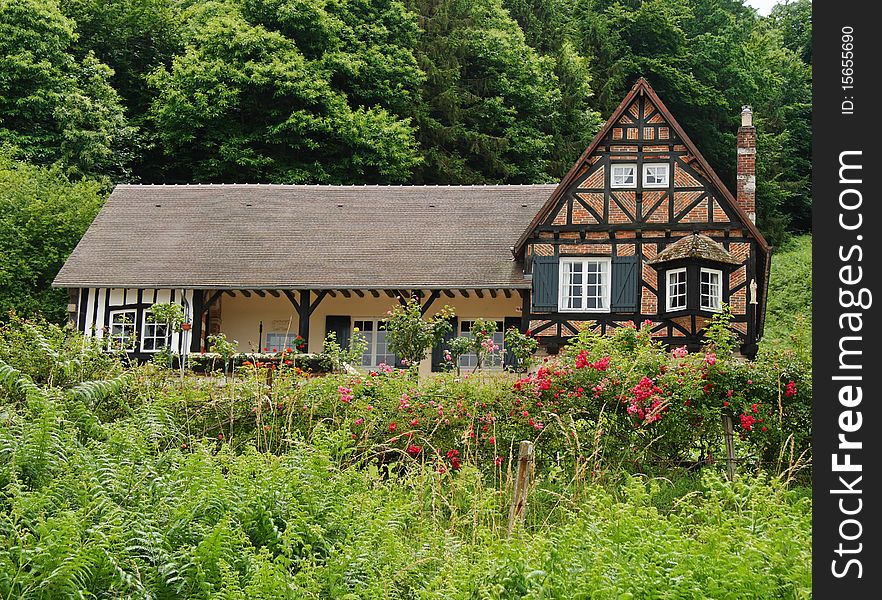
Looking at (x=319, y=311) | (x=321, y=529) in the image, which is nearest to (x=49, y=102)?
(x=319, y=311)

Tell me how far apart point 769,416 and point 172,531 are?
5902 millimetres

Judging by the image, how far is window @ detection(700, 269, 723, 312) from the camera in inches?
800

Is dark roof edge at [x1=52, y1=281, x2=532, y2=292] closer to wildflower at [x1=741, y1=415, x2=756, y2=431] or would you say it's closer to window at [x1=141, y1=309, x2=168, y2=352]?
window at [x1=141, y1=309, x2=168, y2=352]

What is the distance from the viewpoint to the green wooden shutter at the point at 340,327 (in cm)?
2256

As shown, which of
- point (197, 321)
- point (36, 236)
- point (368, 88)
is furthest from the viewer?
point (368, 88)

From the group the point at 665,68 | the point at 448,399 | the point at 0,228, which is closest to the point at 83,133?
the point at 0,228

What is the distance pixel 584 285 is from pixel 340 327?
5.07 meters

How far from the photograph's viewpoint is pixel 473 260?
2197cm

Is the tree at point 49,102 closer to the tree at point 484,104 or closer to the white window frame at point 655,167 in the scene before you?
the tree at point 484,104

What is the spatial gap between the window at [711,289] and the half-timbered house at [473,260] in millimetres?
27

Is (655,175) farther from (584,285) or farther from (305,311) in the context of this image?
(305,311)

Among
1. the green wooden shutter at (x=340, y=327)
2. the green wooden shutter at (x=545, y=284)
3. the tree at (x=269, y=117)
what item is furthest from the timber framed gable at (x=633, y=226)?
the tree at (x=269, y=117)

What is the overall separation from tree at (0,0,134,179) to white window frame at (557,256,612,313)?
15.0 metres

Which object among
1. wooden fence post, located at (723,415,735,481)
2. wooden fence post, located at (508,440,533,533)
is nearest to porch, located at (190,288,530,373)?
wooden fence post, located at (723,415,735,481)
